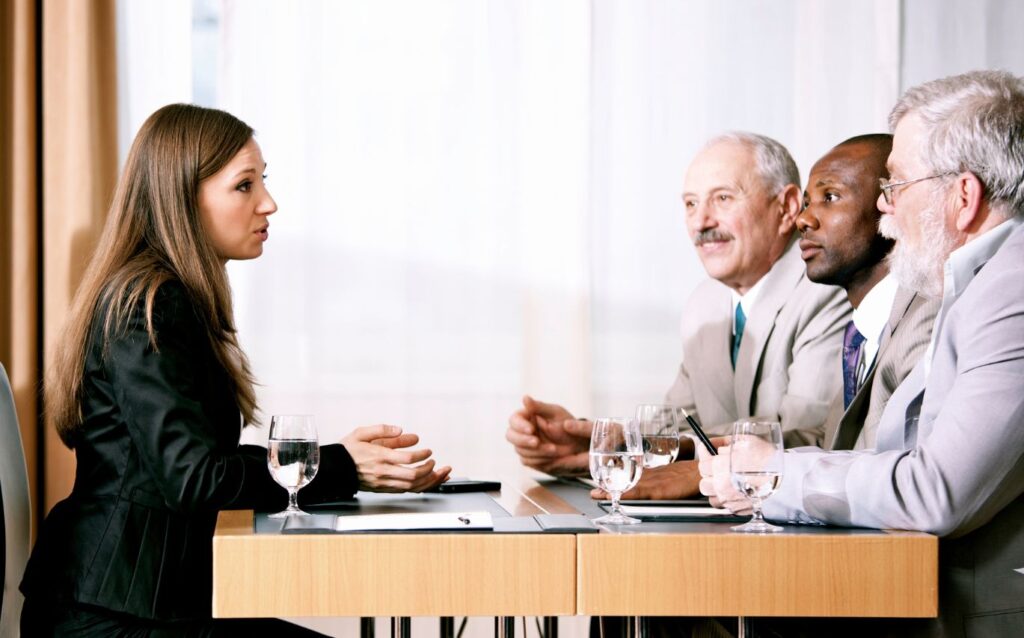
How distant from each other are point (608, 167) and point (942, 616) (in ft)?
7.98

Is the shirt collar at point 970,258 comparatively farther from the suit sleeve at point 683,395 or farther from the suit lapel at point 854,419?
the suit sleeve at point 683,395

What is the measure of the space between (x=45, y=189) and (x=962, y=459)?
2.76m

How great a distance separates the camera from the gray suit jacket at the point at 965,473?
1.49 meters

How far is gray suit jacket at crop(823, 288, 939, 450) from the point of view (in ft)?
6.58

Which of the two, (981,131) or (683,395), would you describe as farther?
(683,395)

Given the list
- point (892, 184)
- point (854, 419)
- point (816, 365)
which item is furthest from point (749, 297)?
point (892, 184)

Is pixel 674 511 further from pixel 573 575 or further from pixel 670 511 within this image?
pixel 573 575

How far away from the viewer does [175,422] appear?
1687 millimetres

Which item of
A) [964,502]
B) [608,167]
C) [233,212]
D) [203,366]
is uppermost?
[608,167]

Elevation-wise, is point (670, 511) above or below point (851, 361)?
below

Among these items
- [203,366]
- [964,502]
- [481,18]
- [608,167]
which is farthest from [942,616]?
[481,18]

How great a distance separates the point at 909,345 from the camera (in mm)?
2014

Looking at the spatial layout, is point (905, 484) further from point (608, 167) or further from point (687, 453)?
point (608, 167)

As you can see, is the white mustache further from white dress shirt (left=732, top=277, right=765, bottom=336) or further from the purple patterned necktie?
white dress shirt (left=732, top=277, right=765, bottom=336)
